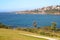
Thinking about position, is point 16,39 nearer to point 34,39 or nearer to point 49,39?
point 34,39

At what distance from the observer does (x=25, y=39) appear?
52.4 feet

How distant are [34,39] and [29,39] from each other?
1.49 feet

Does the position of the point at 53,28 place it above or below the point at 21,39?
below

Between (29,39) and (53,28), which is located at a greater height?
(29,39)

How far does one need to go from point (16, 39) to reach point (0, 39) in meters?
1.42

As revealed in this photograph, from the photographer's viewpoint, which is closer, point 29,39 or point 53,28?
point 29,39

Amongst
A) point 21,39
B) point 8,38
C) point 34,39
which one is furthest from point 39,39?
point 8,38

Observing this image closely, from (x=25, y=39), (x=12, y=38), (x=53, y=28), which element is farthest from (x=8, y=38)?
(x=53, y=28)

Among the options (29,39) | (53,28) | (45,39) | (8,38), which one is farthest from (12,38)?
(53,28)

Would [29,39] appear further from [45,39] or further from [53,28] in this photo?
[53,28]

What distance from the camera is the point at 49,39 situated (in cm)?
1658

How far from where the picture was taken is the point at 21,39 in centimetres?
1595

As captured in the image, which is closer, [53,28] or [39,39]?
[39,39]

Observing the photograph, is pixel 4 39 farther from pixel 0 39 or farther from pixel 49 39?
pixel 49 39
